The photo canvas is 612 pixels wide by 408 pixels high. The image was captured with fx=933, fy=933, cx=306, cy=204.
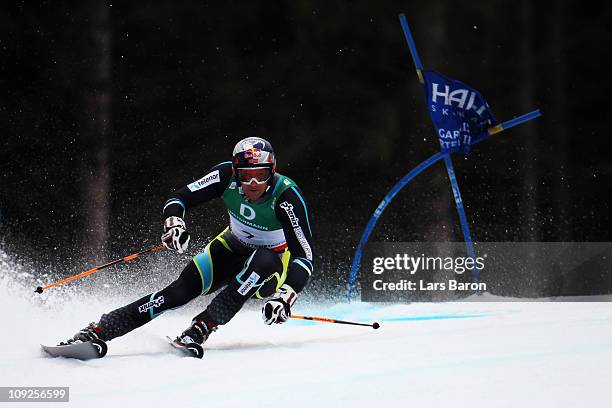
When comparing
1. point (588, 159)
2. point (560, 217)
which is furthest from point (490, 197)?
point (588, 159)

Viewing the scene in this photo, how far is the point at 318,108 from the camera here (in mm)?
13523

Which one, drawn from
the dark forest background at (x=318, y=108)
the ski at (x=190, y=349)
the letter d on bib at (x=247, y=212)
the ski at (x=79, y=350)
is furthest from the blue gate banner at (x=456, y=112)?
the dark forest background at (x=318, y=108)

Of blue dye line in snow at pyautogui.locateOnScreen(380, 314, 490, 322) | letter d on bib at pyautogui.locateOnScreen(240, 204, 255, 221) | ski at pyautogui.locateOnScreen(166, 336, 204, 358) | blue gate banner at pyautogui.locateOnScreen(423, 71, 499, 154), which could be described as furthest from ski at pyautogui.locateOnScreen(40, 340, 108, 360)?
blue gate banner at pyautogui.locateOnScreen(423, 71, 499, 154)

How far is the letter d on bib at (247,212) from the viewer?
17.4 feet

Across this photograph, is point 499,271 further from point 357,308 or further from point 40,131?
point 40,131

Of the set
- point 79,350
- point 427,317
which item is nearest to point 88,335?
point 79,350

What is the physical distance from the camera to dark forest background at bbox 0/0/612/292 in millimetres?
12438

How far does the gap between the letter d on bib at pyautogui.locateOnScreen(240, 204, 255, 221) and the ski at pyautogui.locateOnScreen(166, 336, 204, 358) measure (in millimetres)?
852

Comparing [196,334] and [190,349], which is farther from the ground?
[196,334]

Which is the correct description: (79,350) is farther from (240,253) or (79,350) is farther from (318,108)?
(318,108)

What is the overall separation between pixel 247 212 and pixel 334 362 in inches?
43.7

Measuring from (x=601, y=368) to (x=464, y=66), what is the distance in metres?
9.24

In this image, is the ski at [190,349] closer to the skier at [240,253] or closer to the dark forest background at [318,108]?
the skier at [240,253]

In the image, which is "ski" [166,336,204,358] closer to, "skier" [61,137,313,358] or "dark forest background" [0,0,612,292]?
"skier" [61,137,313,358]
